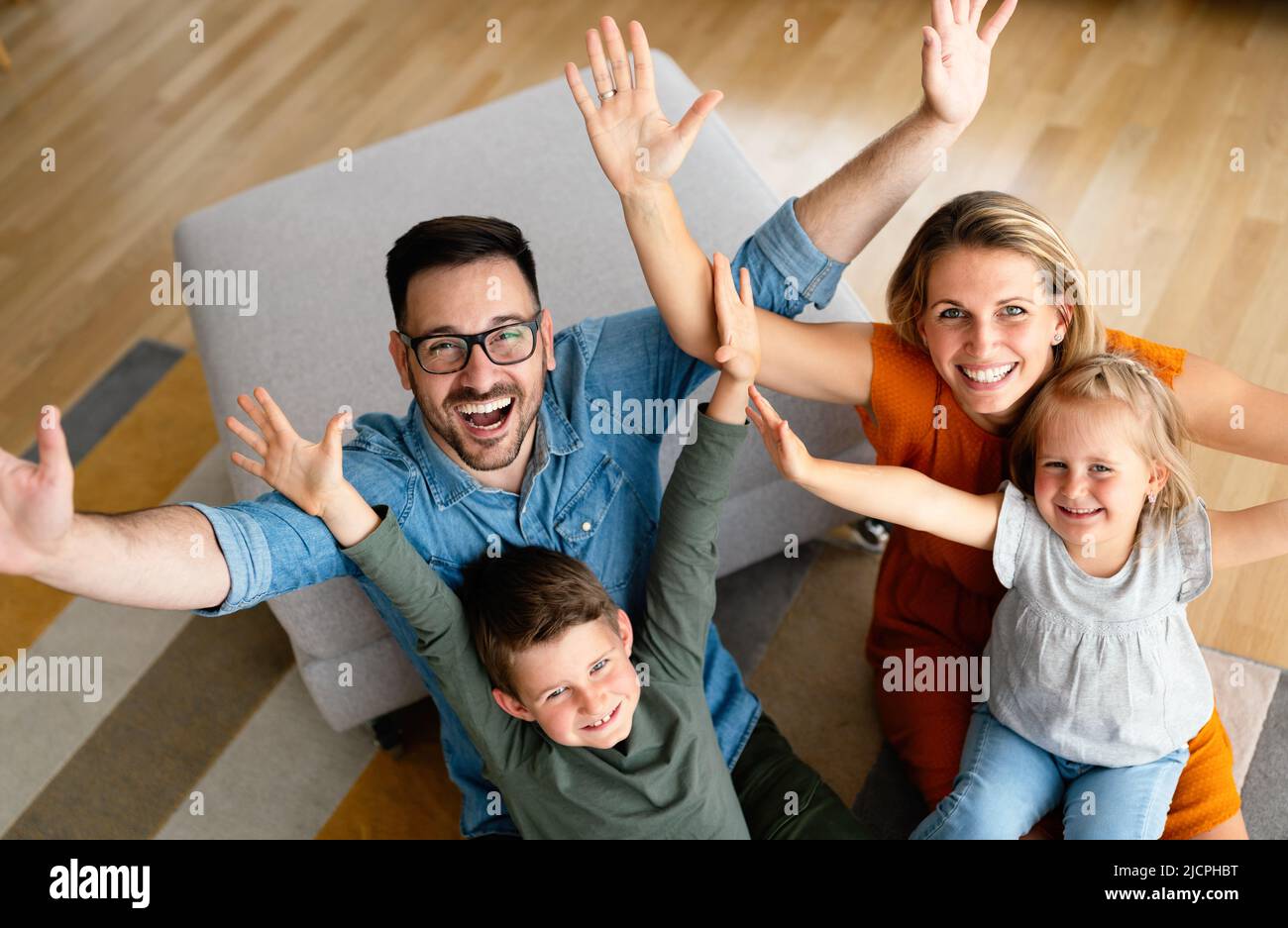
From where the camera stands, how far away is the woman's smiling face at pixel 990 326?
1455 mm

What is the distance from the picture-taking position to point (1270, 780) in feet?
5.96

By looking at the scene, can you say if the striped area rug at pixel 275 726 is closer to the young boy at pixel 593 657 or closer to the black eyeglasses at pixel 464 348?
the young boy at pixel 593 657

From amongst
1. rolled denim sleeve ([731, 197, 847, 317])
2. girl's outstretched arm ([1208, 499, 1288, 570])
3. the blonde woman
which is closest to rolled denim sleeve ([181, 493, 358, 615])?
the blonde woman

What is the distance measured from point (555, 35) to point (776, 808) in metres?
2.62

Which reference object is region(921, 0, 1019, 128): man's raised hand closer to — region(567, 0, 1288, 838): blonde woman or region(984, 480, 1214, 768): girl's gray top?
region(567, 0, 1288, 838): blonde woman

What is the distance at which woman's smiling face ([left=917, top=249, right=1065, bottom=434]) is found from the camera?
146 centimetres

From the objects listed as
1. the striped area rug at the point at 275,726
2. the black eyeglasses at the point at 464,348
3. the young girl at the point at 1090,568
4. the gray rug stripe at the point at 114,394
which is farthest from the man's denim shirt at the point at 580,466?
the gray rug stripe at the point at 114,394

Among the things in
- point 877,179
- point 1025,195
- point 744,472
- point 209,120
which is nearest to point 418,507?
point 744,472

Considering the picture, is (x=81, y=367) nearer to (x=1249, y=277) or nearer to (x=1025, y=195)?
(x=1025, y=195)

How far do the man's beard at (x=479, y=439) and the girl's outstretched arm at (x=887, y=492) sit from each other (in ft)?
0.98

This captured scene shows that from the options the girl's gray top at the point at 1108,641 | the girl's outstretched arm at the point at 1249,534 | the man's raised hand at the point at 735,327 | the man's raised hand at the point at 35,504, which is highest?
the man's raised hand at the point at 735,327
